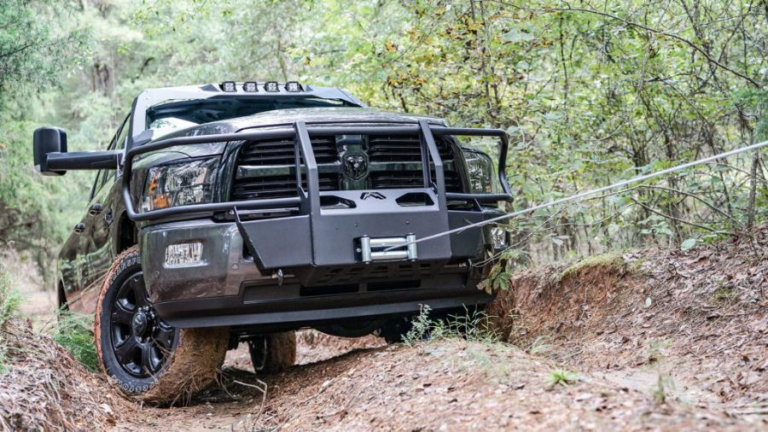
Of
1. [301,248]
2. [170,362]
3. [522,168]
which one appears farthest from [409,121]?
[522,168]

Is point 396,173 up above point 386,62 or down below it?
below

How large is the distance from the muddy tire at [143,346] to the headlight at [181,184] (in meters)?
0.64

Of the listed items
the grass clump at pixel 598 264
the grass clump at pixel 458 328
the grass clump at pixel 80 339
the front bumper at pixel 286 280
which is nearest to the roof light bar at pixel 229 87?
the front bumper at pixel 286 280

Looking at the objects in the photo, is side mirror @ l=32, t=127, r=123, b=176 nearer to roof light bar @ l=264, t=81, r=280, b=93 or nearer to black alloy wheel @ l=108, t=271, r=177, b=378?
black alloy wheel @ l=108, t=271, r=177, b=378

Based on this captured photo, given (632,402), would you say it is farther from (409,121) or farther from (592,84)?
(592,84)

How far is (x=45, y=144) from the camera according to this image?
568 centimetres

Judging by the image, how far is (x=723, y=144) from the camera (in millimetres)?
8648

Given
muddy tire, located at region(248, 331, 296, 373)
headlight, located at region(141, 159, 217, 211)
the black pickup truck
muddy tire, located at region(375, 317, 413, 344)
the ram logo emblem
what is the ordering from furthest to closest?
muddy tire, located at region(248, 331, 296, 373)
muddy tire, located at region(375, 317, 413, 344)
the ram logo emblem
headlight, located at region(141, 159, 217, 211)
the black pickup truck

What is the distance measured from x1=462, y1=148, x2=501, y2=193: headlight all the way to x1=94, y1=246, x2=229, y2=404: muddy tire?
1903mm

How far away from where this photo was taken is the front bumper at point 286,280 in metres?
4.60

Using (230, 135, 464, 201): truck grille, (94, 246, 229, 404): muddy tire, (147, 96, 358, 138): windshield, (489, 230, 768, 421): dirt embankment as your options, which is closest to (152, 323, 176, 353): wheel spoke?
(94, 246, 229, 404): muddy tire

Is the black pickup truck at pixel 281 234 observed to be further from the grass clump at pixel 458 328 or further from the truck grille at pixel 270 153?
the grass clump at pixel 458 328

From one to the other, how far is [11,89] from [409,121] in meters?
5.77

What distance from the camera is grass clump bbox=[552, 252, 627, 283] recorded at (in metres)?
6.84
